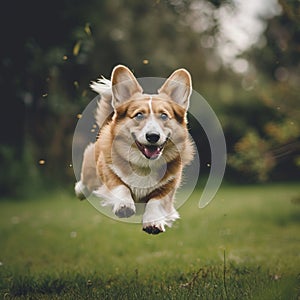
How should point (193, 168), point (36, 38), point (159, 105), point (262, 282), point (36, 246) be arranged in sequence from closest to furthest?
point (159, 105) → point (193, 168) → point (262, 282) → point (36, 246) → point (36, 38)

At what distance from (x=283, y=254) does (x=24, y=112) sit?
8.93 meters

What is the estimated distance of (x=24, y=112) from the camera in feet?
46.5

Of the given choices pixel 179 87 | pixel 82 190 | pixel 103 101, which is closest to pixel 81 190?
pixel 82 190

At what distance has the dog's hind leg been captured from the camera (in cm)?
470

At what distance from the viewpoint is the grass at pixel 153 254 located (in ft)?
15.6

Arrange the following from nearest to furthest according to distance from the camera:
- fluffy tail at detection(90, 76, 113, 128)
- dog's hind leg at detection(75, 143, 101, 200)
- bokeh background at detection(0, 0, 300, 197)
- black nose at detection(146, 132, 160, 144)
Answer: black nose at detection(146, 132, 160, 144) → fluffy tail at detection(90, 76, 113, 128) → dog's hind leg at detection(75, 143, 101, 200) → bokeh background at detection(0, 0, 300, 197)

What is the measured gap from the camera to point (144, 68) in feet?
51.0

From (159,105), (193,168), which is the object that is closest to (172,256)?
(193,168)

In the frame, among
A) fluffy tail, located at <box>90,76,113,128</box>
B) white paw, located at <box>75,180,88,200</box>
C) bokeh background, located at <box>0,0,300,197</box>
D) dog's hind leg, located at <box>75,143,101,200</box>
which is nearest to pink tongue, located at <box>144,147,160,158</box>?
fluffy tail, located at <box>90,76,113,128</box>

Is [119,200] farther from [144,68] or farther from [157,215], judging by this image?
[144,68]

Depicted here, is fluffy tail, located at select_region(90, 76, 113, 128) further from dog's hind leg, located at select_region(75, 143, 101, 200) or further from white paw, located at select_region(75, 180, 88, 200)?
white paw, located at select_region(75, 180, 88, 200)

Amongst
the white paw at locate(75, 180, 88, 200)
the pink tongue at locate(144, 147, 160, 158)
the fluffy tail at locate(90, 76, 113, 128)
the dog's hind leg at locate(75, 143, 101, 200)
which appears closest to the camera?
the pink tongue at locate(144, 147, 160, 158)

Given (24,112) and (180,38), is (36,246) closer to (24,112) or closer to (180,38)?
(24,112)

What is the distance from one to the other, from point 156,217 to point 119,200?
0.27m
